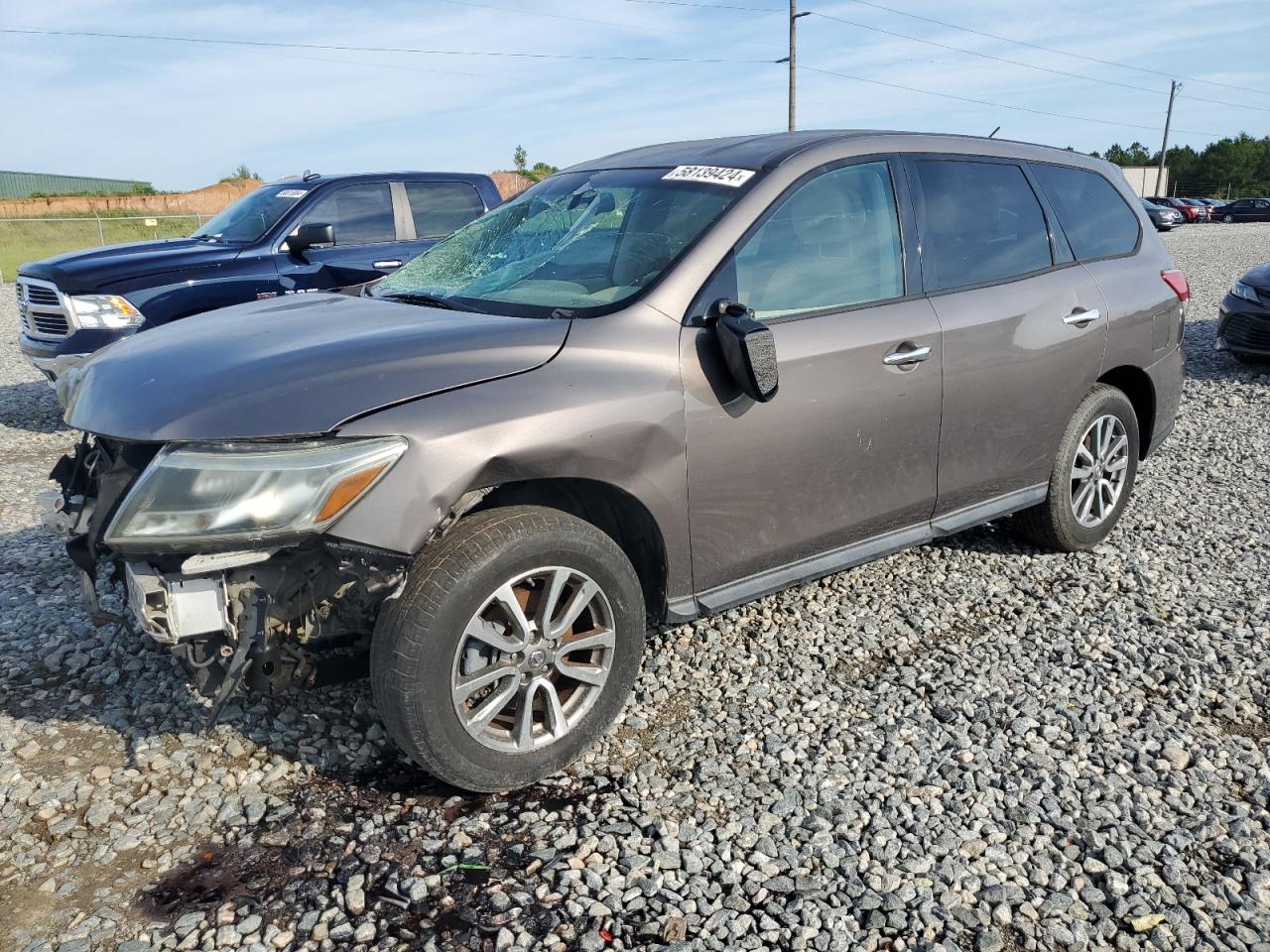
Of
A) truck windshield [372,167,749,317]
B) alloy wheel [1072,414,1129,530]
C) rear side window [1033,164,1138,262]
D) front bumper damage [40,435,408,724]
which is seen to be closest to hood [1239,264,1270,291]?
rear side window [1033,164,1138,262]

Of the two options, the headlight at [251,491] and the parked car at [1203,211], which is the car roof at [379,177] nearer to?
the headlight at [251,491]

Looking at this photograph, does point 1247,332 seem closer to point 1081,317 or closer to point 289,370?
point 1081,317

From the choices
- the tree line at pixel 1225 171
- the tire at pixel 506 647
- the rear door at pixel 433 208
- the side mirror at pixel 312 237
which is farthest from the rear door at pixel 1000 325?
the tree line at pixel 1225 171

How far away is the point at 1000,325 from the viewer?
393 cm

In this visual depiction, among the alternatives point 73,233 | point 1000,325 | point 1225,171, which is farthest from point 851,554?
point 1225,171

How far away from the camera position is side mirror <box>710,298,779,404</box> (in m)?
2.97

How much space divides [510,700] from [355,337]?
118cm

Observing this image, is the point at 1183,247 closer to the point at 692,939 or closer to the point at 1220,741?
the point at 1220,741

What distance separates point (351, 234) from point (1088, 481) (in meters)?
6.28

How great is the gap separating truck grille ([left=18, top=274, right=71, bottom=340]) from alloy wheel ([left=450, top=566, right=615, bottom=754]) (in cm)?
622

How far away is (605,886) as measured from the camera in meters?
2.50

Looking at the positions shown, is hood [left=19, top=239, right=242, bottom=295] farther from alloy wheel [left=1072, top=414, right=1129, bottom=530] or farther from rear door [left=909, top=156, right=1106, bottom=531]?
alloy wheel [left=1072, top=414, right=1129, bottom=530]

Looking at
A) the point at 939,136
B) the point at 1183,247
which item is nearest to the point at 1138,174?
the point at 1183,247

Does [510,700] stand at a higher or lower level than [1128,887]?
higher
